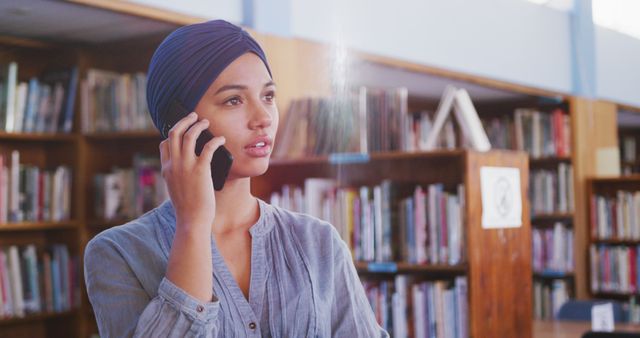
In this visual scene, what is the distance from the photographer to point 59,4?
415 cm

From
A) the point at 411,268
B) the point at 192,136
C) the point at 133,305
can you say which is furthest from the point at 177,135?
the point at 411,268

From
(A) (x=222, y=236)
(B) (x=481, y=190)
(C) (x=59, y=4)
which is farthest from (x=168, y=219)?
(C) (x=59, y=4)

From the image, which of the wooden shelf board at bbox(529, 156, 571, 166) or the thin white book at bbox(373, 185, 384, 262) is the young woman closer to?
the thin white book at bbox(373, 185, 384, 262)

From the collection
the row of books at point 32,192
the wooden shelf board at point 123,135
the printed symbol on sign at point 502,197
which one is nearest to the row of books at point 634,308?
the printed symbol on sign at point 502,197

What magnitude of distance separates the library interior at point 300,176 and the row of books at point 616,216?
0.02 metres

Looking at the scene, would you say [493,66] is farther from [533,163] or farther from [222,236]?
[222,236]

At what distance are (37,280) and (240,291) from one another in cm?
368

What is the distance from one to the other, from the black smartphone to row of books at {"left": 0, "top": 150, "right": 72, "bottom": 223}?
344 centimetres

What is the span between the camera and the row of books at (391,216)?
11.3 ft

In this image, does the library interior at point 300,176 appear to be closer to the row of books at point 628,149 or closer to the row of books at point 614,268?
the row of books at point 614,268

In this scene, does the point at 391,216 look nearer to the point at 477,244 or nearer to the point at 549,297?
the point at 477,244

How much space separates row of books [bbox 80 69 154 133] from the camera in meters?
4.63

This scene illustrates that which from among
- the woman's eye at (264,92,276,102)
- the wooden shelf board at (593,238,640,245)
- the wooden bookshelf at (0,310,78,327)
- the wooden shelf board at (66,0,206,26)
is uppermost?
the wooden shelf board at (66,0,206,26)

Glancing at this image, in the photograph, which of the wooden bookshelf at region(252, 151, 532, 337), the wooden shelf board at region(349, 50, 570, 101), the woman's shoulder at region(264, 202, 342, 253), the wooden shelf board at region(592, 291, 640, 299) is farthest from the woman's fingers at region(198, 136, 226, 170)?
the wooden shelf board at region(592, 291, 640, 299)
